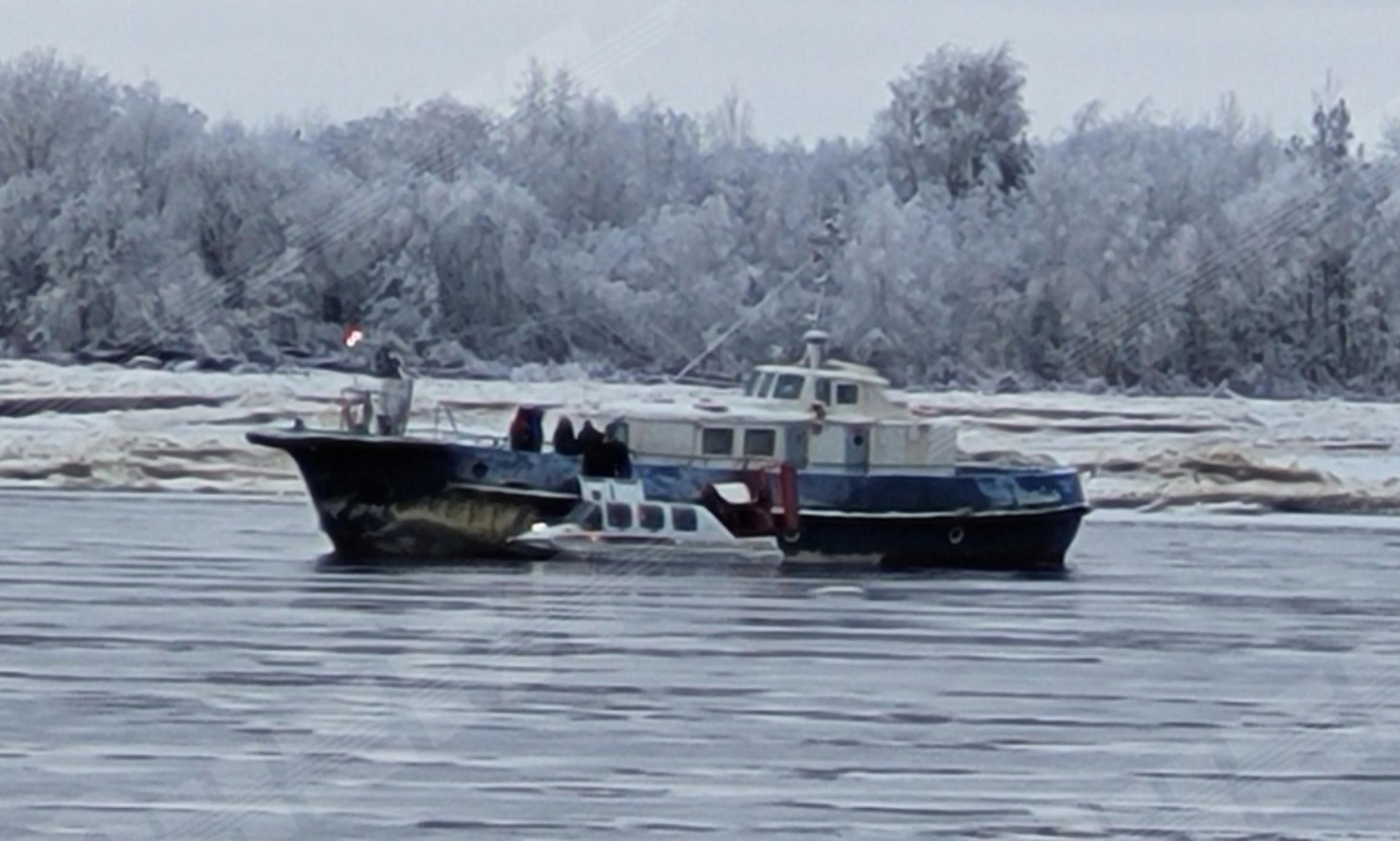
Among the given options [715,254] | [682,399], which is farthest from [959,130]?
[682,399]

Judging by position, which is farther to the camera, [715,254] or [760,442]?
[715,254]

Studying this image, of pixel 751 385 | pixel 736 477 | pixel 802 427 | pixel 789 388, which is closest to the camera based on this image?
pixel 736 477

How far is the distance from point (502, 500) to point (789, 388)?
5.20 metres

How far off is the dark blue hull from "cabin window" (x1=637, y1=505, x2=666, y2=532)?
7.8 inches

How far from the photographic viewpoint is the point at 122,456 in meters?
60.4

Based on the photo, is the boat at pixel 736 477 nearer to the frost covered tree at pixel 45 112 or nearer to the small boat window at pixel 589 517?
the small boat window at pixel 589 517

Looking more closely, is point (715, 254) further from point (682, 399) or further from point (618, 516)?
point (618, 516)

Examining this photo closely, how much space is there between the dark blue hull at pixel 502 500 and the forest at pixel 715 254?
37.9 metres

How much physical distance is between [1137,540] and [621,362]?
39.9 metres

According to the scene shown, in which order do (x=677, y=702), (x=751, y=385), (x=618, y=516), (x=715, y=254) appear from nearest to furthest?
(x=677, y=702)
(x=618, y=516)
(x=751, y=385)
(x=715, y=254)

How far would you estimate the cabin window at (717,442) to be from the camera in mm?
45125

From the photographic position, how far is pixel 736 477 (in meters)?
44.0

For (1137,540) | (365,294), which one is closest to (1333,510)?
(1137,540)

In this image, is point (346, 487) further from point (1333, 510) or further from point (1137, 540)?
point (1333, 510)
